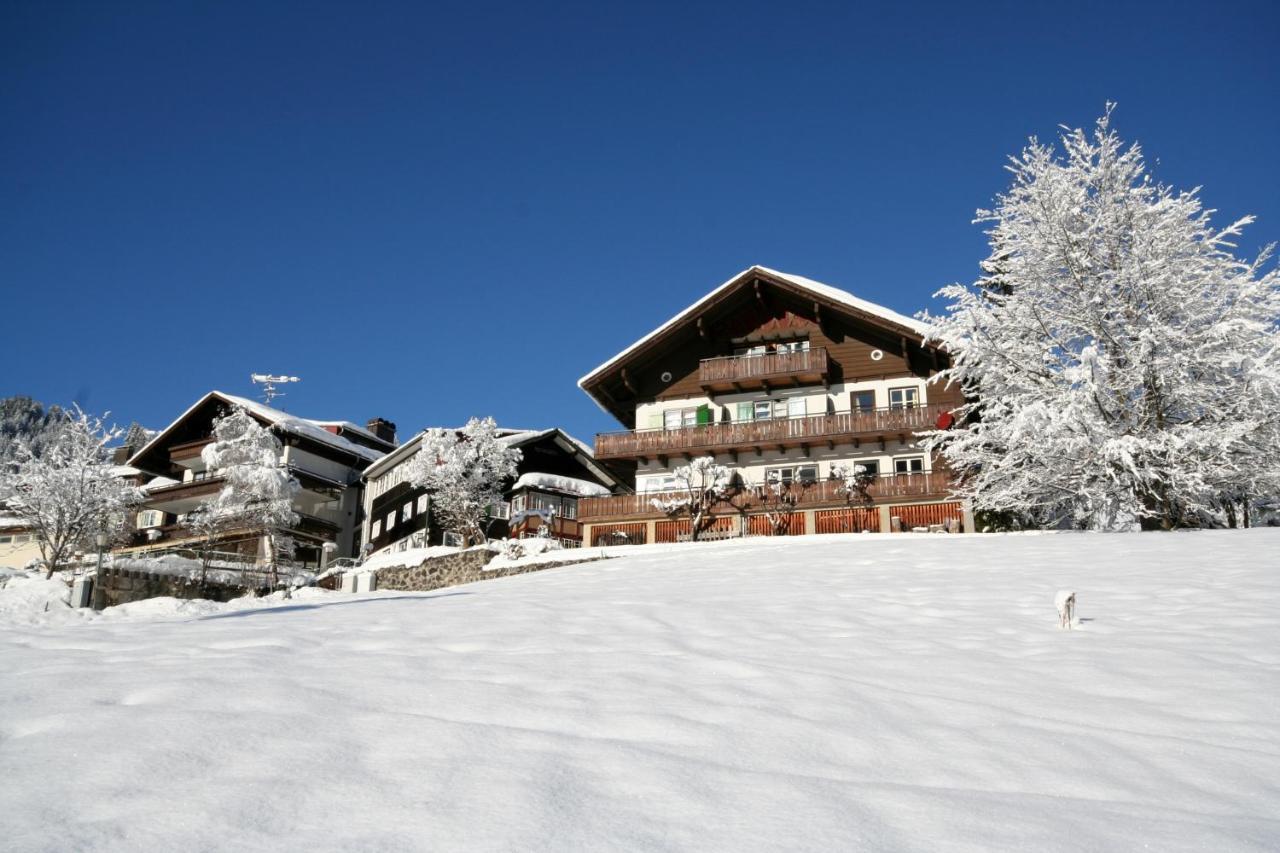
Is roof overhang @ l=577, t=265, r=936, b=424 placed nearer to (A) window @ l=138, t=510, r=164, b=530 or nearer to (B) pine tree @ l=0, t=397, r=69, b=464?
(A) window @ l=138, t=510, r=164, b=530

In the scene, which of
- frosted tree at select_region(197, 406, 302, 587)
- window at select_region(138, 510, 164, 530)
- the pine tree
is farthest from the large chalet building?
the pine tree

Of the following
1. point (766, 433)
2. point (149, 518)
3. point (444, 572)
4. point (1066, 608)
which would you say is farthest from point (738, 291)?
point (149, 518)

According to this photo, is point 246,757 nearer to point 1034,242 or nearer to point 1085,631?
point 1085,631

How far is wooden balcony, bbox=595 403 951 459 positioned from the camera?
3116 cm

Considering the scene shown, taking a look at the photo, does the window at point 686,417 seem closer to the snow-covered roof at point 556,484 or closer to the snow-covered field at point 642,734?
the snow-covered roof at point 556,484

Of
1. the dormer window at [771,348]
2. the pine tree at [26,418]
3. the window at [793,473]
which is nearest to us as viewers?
the window at [793,473]

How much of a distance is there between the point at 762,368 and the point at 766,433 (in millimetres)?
2701

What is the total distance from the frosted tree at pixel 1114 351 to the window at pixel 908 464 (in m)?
8.67

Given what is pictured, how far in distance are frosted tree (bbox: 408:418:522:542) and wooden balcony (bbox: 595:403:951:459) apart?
181 inches

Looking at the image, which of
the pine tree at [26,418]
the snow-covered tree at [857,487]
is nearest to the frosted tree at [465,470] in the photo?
the snow-covered tree at [857,487]

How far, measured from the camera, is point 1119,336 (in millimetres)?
20219

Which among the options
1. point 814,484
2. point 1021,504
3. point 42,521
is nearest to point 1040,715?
point 1021,504

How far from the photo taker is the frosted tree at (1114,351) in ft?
62.9

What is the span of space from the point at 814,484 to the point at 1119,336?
12.8 meters
